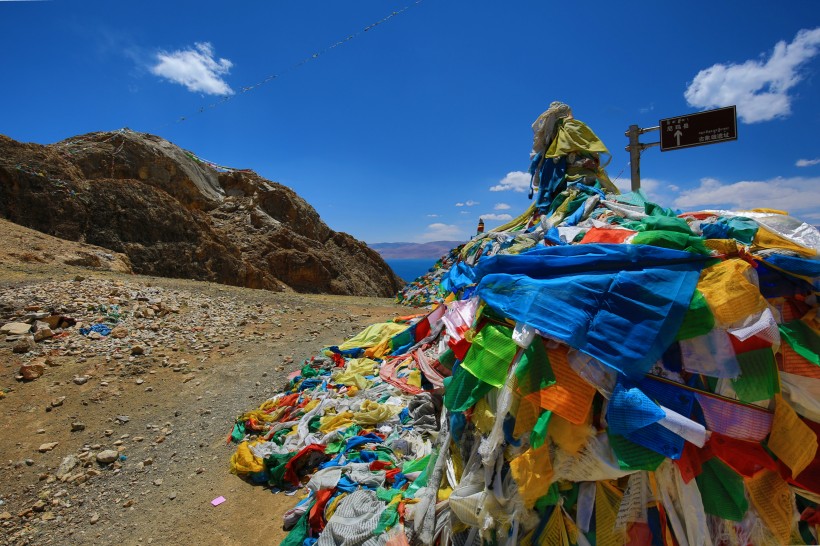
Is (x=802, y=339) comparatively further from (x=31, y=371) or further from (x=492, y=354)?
(x=31, y=371)

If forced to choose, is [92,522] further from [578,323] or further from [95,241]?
[95,241]

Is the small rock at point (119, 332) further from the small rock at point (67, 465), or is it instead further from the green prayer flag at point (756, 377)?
the green prayer flag at point (756, 377)

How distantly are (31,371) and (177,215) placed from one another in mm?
14397

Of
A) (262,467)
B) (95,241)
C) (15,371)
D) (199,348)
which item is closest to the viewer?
(262,467)

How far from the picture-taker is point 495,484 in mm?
2512

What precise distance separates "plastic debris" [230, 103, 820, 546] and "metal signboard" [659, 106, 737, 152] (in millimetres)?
2652

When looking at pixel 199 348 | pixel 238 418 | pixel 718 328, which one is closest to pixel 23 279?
pixel 199 348

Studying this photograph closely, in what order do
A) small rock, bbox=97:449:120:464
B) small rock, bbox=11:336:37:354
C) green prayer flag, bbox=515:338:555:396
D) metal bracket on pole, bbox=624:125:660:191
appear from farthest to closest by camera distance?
small rock, bbox=11:336:37:354, metal bracket on pole, bbox=624:125:660:191, small rock, bbox=97:449:120:464, green prayer flag, bbox=515:338:555:396

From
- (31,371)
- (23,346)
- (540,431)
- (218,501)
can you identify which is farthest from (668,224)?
(23,346)

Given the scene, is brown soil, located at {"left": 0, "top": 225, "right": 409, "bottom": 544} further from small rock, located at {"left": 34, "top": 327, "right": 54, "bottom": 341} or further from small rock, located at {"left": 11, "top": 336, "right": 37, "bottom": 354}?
→ small rock, located at {"left": 34, "top": 327, "right": 54, "bottom": 341}

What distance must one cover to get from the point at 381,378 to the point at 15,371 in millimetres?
5093

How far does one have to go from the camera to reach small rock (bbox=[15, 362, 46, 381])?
221 inches

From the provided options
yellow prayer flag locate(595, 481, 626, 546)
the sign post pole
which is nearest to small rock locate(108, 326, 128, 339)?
yellow prayer flag locate(595, 481, 626, 546)

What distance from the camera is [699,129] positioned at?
498 cm
